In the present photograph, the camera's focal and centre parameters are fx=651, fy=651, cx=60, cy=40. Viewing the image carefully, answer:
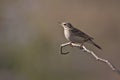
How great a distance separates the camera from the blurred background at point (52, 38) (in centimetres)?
1197

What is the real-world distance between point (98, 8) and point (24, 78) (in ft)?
10.6

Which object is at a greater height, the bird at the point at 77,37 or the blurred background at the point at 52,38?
the bird at the point at 77,37

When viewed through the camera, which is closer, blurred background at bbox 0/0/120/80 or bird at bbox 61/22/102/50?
bird at bbox 61/22/102/50

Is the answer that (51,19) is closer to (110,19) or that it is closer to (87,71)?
(110,19)

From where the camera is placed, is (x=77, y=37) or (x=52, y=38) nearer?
(x=77, y=37)

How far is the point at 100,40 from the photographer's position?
40.9 ft

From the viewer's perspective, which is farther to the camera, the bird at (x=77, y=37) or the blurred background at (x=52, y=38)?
the blurred background at (x=52, y=38)

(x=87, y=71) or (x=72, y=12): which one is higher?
(x=72, y=12)

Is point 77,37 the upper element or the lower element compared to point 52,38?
upper

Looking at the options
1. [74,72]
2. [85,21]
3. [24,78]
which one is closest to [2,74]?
[24,78]

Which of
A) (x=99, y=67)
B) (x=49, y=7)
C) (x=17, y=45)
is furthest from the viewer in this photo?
(x=49, y=7)

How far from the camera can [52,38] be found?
13.2m

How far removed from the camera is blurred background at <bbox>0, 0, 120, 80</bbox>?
12.0 metres

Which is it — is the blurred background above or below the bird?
below
